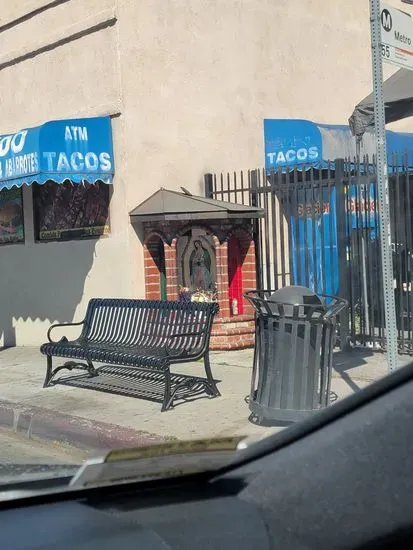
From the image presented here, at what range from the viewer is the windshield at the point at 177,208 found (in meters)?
7.65

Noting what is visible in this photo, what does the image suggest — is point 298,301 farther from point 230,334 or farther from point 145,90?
point 145,90

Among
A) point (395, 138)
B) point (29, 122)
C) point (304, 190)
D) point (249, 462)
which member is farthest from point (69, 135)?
point (249, 462)

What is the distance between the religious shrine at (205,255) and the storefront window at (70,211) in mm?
835

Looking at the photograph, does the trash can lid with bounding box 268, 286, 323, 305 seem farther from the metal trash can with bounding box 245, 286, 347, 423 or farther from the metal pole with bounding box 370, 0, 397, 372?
the metal pole with bounding box 370, 0, 397, 372

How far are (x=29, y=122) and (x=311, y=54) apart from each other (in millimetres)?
4752

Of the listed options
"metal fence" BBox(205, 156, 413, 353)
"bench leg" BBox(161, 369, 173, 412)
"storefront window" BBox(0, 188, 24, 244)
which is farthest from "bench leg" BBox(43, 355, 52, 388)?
"storefront window" BBox(0, 188, 24, 244)

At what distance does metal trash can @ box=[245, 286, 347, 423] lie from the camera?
5.84 meters

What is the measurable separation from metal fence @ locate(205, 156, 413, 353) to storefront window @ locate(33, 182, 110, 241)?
193 cm

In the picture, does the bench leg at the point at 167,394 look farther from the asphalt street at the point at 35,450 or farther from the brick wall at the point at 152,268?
the brick wall at the point at 152,268

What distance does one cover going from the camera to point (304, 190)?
953cm

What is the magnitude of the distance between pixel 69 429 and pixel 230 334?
12.1 feet

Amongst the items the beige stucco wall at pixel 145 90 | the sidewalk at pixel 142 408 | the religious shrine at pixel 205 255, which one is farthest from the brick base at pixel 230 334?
the beige stucco wall at pixel 145 90

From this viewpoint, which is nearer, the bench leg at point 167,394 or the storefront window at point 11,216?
the bench leg at point 167,394

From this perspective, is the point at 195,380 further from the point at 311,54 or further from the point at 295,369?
the point at 311,54
